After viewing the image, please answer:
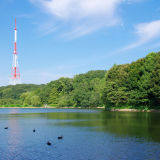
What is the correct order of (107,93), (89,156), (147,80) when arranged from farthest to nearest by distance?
(107,93) < (147,80) < (89,156)

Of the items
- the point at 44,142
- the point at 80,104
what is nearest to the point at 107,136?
the point at 44,142

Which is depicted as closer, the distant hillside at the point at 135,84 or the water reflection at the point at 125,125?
the water reflection at the point at 125,125

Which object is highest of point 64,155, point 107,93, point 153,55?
point 153,55

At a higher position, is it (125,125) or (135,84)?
(135,84)

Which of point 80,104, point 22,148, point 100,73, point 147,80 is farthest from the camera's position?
point 100,73

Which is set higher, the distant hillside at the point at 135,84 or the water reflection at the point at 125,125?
the distant hillside at the point at 135,84

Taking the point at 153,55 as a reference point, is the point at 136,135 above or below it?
below

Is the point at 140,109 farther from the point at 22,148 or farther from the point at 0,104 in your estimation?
the point at 0,104

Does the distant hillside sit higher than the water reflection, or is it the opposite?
the distant hillside

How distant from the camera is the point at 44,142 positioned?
81.3 ft

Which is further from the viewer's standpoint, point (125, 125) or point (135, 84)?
point (135, 84)

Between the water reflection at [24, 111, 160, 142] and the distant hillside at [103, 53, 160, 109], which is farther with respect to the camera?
the distant hillside at [103, 53, 160, 109]

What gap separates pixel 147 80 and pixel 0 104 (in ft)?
408

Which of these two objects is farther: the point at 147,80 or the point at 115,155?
the point at 147,80
